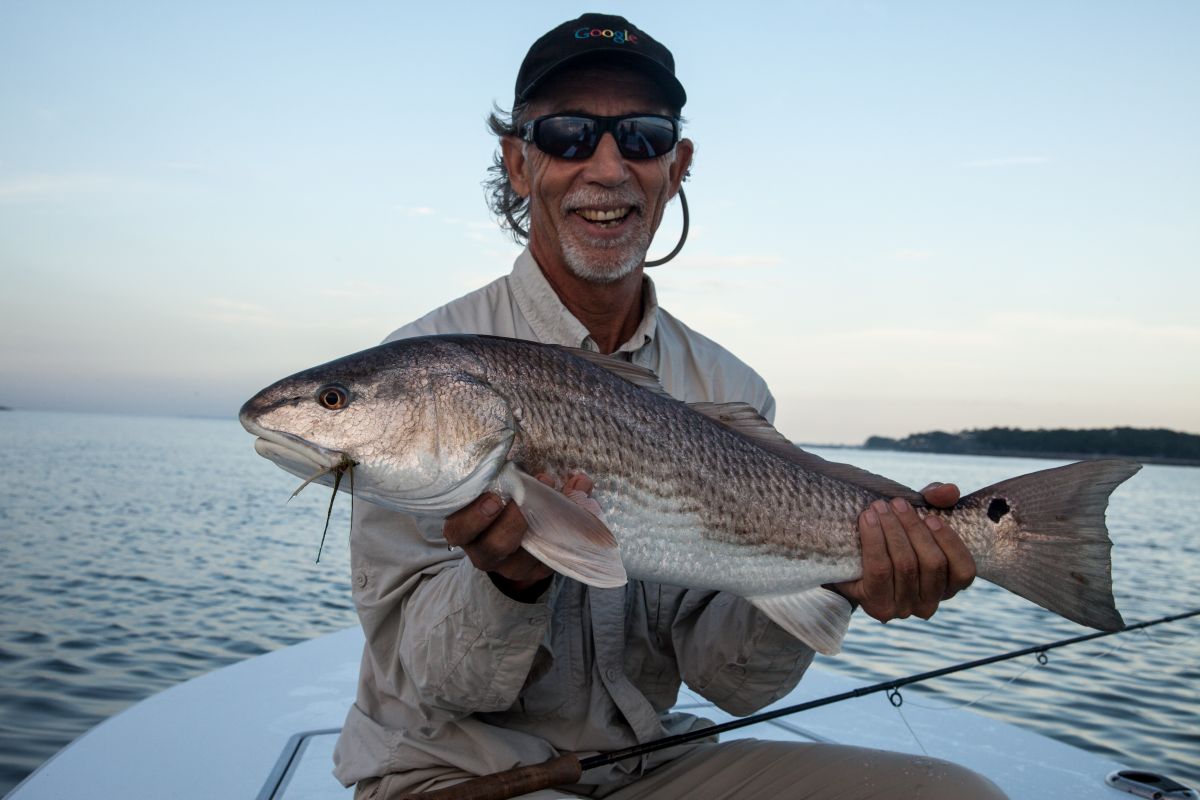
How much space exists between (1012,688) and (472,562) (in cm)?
812

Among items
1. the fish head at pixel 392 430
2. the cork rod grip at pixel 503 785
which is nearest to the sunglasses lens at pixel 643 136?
the fish head at pixel 392 430

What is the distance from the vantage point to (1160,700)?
879 cm

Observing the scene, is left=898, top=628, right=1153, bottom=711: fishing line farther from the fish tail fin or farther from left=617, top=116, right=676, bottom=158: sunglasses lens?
left=617, top=116, right=676, bottom=158: sunglasses lens

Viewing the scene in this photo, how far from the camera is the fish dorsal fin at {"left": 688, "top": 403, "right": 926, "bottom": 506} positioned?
3.07 metres

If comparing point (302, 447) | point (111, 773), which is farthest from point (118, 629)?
point (302, 447)

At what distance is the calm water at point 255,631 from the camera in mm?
7918

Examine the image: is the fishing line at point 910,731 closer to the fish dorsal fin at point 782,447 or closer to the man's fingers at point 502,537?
the fish dorsal fin at point 782,447

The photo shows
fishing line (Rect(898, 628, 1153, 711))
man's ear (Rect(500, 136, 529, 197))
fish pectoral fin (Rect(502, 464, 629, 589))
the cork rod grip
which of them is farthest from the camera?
fishing line (Rect(898, 628, 1153, 711))

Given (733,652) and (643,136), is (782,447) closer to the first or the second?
(733,652)

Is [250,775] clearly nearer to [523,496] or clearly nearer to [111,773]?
[111,773]

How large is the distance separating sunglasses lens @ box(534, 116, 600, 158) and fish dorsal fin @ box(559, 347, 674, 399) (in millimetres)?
1132

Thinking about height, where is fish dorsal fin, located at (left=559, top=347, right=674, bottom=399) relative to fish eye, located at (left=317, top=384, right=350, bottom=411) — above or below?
above

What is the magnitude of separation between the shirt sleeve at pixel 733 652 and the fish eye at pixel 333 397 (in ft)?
4.95

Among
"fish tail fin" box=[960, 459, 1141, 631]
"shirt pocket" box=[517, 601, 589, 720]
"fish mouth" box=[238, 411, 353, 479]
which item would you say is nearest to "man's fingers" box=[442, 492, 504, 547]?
"fish mouth" box=[238, 411, 353, 479]
